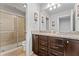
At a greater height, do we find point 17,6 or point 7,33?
point 17,6

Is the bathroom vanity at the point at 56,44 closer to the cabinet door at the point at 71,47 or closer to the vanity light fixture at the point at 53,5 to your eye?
the cabinet door at the point at 71,47

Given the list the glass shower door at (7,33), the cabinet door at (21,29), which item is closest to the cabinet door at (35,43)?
the cabinet door at (21,29)

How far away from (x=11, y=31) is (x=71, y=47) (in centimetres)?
110

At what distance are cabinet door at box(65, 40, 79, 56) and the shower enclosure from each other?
28.9 inches

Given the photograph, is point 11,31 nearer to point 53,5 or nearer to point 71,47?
point 53,5

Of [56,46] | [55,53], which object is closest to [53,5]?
[56,46]

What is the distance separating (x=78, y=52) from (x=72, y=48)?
0.30 ft

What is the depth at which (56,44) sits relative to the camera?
1.48 meters

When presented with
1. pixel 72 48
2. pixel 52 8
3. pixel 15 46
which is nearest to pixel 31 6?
pixel 52 8

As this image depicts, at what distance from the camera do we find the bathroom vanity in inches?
48.5

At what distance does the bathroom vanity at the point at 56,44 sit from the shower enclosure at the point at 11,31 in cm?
26

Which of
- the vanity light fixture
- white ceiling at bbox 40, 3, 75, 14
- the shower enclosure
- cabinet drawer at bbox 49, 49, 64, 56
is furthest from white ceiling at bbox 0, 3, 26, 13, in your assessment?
cabinet drawer at bbox 49, 49, 64, 56

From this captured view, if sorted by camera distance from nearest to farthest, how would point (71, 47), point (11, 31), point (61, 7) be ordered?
point (71, 47)
point (61, 7)
point (11, 31)

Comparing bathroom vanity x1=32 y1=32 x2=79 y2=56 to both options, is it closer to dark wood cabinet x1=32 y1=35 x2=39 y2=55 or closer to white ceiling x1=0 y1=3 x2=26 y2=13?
dark wood cabinet x1=32 y1=35 x2=39 y2=55
